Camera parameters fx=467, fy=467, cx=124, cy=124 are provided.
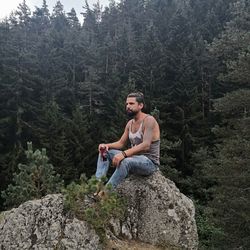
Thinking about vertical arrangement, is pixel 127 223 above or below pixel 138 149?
below

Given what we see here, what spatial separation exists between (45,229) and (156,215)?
175cm

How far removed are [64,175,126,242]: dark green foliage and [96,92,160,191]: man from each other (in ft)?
0.86

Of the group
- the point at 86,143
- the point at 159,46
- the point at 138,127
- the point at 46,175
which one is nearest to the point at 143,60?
the point at 159,46

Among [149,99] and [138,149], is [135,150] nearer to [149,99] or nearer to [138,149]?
[138,149]

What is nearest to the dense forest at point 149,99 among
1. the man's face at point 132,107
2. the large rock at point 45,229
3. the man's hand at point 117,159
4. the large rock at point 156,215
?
the large rock at point 156,215

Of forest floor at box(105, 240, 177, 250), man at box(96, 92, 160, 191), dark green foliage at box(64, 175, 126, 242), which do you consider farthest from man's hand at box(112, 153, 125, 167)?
forest floor at box(105, 240, 177, 250)

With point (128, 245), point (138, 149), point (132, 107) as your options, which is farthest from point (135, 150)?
point (128, 245)

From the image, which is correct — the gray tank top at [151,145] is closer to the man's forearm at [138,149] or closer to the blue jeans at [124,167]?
the blue jeans at [124,167]

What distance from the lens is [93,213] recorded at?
6262 millimetres

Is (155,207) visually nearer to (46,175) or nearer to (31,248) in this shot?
(31,248)

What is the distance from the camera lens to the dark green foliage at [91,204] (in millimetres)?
6270

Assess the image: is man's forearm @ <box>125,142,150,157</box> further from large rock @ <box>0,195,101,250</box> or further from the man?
large rock @ <box>0,195,101,250</box>

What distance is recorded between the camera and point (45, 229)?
248 inches

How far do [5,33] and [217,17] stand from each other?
26494 mm
